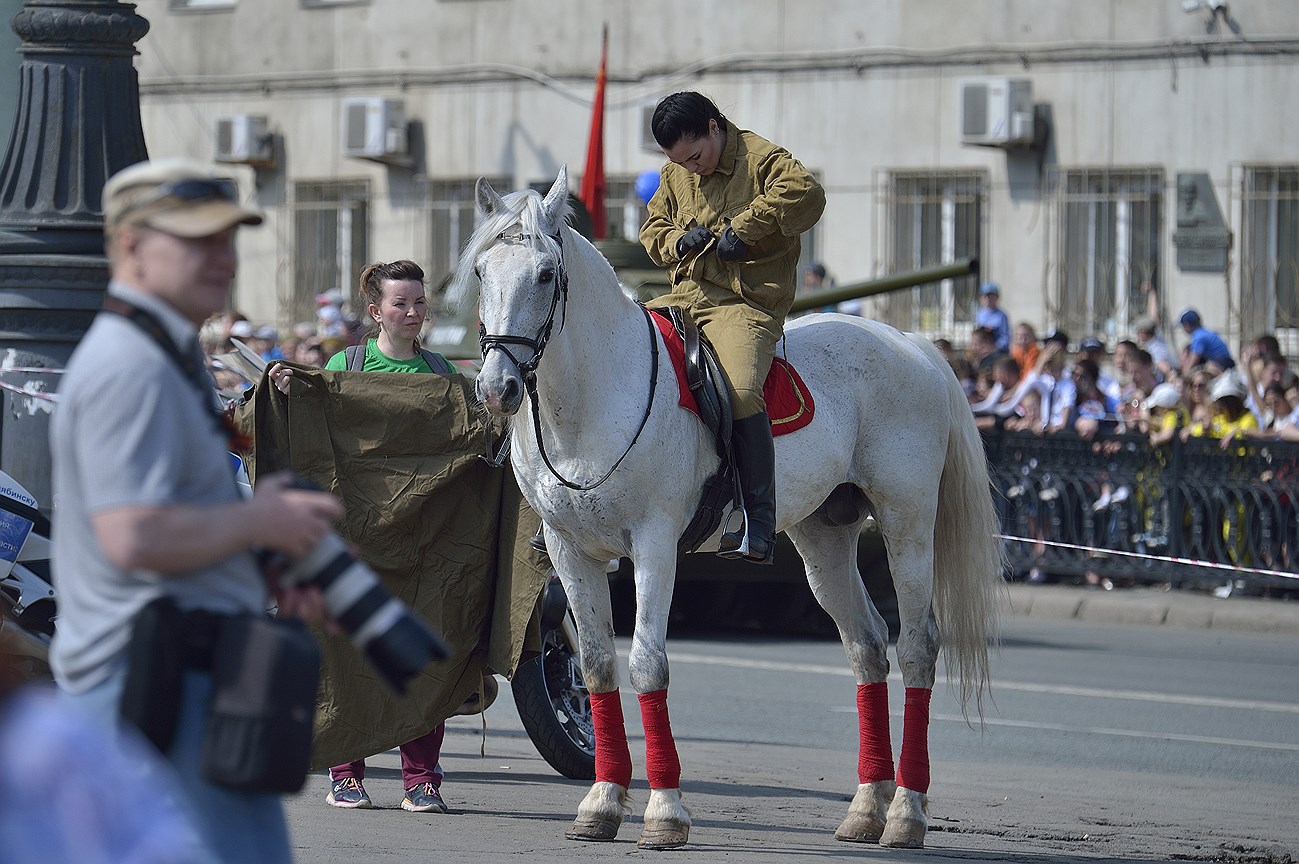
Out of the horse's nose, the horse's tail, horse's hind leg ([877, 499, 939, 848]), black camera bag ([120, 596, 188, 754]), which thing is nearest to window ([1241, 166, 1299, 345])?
the horse's tail

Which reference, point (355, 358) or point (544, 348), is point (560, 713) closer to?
point (355, 358)

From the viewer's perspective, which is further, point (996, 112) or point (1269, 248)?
point (996, 112)

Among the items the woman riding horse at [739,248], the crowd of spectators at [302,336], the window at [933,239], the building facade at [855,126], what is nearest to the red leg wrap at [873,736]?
the woman riding horse at [739,248]

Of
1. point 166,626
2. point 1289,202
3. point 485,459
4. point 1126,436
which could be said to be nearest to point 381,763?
point 485,459

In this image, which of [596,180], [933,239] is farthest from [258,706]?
[933,239]

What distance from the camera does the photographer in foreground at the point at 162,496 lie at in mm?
3721

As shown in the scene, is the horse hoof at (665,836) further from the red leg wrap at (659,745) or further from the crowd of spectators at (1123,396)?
the crowd of spectators at (1123,396)

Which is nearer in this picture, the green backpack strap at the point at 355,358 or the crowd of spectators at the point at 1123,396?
the green backpack strap at the point at 355,358

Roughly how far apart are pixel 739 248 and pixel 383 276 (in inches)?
60.7

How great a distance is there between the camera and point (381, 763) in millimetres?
9375

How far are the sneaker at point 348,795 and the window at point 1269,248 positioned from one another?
1678cm

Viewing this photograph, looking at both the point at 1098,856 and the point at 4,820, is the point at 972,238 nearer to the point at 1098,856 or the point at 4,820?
the point at 1098,856

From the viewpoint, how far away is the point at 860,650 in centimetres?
835

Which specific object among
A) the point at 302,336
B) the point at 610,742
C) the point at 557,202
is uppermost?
the point at 557,202
